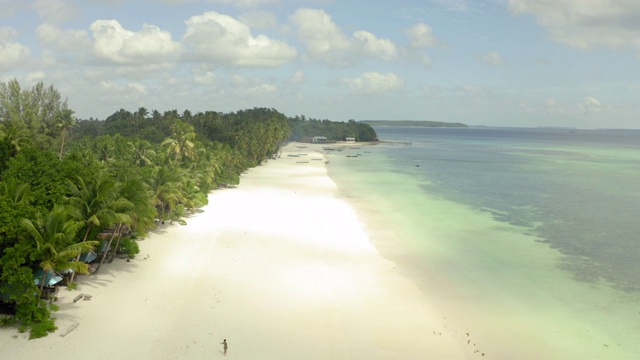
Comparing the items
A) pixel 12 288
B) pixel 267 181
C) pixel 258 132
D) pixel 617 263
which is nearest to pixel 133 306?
pixel 12 288

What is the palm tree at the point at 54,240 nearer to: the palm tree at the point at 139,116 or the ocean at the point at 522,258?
the ocean at the point at 522,258

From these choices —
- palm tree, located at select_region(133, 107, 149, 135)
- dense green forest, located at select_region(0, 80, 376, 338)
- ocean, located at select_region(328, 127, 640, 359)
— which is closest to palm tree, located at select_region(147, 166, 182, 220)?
dense green forest, located at select_region(0, 80, 376, 338)

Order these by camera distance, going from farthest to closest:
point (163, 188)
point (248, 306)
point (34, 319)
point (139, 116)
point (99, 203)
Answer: point (139, 116) → point (163, 188) → point (99, 203) → point (248, 306) → point (34, 319)

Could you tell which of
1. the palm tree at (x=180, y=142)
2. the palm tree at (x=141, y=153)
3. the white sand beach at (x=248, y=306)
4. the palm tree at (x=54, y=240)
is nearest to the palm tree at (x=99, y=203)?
the palm tree at (x=54, y=240)

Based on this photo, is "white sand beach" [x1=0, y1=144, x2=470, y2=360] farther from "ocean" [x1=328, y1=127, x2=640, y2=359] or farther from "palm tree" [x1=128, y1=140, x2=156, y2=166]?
"palm tree" [x1=128, y1=140, x2=156, y2=166]

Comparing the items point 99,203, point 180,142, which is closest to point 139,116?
point 180,142

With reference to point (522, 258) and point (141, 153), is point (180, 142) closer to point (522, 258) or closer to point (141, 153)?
point (141, 153)
